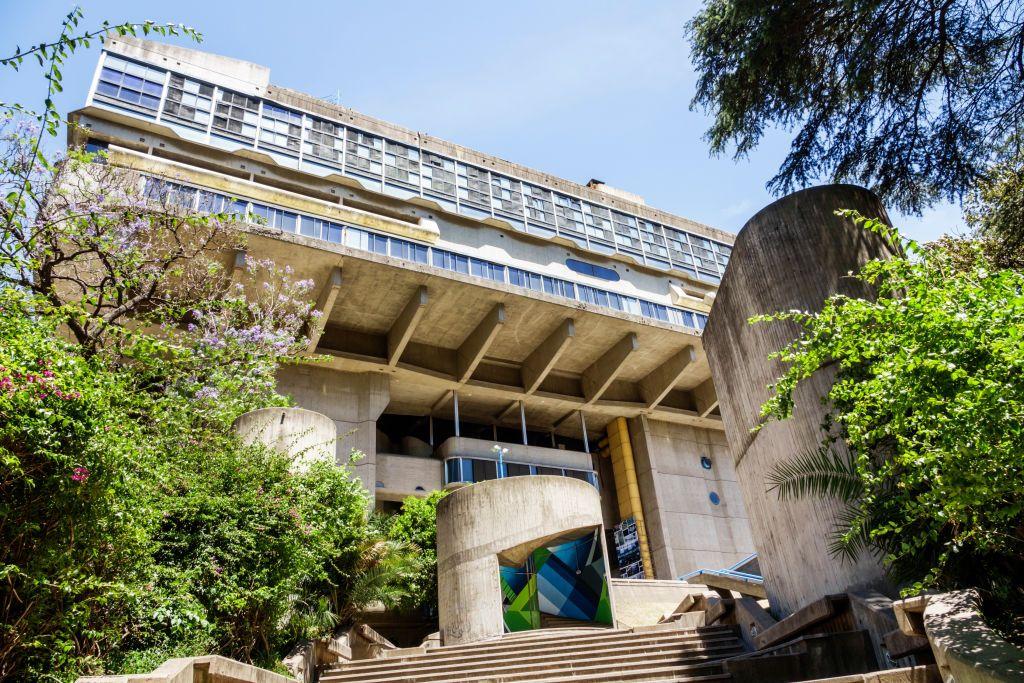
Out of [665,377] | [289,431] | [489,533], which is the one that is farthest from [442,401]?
[289,431]

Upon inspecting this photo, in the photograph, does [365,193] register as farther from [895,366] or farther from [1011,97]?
[895,366]

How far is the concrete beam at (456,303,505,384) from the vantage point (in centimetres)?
2269

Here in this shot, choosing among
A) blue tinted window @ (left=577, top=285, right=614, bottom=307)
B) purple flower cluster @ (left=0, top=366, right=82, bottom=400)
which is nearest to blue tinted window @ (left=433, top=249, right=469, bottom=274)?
blue tinted window @ (left=577, top=285, right=614, bottom=307)

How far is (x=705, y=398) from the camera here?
2962 centimetres

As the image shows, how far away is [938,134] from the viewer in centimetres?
892

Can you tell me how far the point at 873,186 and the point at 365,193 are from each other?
702 inches

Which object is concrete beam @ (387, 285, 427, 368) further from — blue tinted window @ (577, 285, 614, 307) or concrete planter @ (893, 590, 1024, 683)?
concrete planter @ (893, 590, 1024, 683)

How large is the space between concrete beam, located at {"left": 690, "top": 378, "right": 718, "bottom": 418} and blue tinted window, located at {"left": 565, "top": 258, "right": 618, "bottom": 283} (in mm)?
6160

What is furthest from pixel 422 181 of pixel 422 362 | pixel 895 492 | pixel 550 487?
pixel 895 492

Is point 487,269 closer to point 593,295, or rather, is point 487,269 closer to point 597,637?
point 593,295

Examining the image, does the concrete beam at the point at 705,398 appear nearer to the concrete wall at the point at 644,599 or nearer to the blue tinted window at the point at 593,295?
the blue tinted window at the point at 593,295

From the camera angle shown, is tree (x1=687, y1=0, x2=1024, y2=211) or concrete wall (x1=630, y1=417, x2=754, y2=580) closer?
tree (x1=687, y1=0, x2=1024, y2=211)

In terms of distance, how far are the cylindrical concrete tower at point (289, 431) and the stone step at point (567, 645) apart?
11.9ft

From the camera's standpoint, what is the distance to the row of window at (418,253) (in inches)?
769
